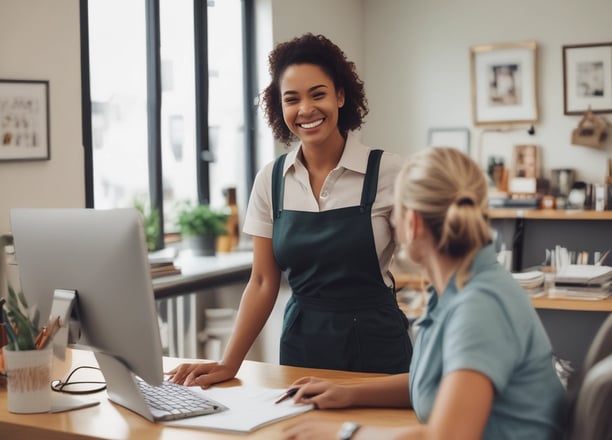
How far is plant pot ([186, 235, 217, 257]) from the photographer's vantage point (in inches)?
181

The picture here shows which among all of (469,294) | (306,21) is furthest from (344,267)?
(306,21)

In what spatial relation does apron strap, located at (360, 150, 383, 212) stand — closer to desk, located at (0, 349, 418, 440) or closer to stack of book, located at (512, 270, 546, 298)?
desk, located at (0, 349, 418, 440)

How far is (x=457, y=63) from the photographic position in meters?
5.89

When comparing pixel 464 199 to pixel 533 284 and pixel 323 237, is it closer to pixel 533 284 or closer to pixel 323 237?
pixel 323 237

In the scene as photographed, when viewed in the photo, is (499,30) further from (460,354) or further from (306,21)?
(460,354)

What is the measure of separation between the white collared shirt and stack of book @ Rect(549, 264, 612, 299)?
1.89 metres

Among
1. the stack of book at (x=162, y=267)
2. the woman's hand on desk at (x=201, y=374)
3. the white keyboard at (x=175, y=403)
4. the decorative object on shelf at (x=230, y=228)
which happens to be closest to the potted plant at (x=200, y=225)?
the decorative object on shelf at (x=230, y=228)

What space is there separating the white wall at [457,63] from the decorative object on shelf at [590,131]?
8cm

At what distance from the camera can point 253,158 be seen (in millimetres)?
5184

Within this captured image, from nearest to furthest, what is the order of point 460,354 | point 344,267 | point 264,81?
1. point 460,354
2. point 344,267
3. point 264,81

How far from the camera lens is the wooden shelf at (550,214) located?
16.6 feet

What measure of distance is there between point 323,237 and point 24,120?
1.58 metres

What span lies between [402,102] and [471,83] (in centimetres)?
50

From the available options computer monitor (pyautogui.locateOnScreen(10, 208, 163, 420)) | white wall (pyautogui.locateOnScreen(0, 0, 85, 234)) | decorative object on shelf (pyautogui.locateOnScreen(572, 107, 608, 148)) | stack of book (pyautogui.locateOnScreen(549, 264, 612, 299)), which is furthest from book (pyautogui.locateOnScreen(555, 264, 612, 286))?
computer monitor (pyautogui.locateOnScreen(10, 208, 163, 420))
